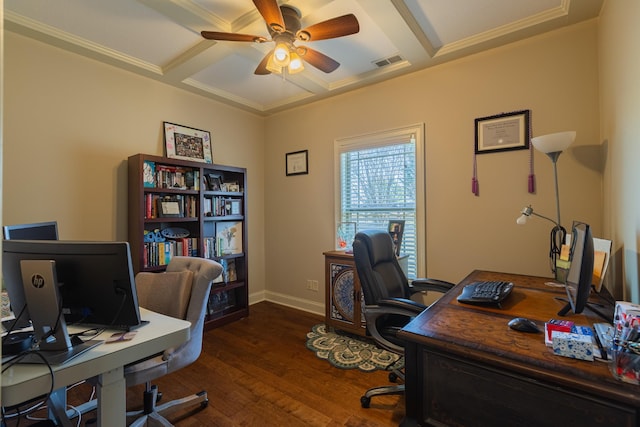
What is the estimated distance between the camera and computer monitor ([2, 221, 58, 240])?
1749mm

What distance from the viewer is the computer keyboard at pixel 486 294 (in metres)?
1.47

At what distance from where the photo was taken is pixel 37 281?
1.09 metres

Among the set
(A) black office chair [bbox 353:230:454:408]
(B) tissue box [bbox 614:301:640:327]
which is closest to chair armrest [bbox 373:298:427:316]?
(A) black office chair [bbox 353:230:454:408]

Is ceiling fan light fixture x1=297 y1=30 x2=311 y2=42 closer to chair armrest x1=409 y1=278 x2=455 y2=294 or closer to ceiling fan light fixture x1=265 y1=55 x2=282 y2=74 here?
ceiling fan light fixture x1=265 y1=55 x2=282 y2=74

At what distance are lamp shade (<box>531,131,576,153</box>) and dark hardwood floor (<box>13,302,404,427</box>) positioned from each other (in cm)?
191

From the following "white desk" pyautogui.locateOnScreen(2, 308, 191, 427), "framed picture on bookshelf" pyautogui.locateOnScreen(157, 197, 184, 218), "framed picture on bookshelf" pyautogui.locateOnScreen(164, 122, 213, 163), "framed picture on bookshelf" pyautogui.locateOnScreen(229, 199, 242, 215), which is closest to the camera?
"white desk" pyautogui.locateOnScreen(2, 308, 191, 427)

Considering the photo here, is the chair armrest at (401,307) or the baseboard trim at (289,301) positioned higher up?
the chair armrest at (401,307)

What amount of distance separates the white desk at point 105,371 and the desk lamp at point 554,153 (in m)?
2.23

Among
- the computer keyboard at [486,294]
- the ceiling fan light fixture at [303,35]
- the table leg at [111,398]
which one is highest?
the ceiling fan light fixture at [303,35]

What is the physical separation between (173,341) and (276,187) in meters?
2.91

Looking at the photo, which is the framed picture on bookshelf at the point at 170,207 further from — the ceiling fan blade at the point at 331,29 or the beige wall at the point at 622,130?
the beige wall at the point at 622,130

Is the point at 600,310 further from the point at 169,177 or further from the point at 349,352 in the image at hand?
the point at 169,177

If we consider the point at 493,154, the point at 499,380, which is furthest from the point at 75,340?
the point at 493,154

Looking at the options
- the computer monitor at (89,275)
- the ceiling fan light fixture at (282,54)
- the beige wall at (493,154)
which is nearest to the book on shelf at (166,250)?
the beige wall at (493,154)
